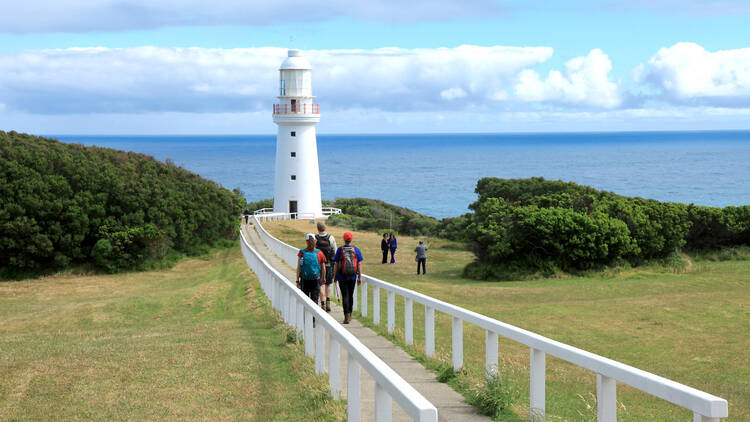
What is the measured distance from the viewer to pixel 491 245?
26.5 meters

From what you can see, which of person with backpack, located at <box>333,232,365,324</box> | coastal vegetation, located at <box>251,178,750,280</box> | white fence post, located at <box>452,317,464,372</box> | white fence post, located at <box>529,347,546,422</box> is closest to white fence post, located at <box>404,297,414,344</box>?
white fence post, located at <box>452,317,464,372</box>

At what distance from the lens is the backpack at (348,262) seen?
1279 cm

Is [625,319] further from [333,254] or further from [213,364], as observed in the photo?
[213,364]

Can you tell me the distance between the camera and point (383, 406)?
5.41 meters

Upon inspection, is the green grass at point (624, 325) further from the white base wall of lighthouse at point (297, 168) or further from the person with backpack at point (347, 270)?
the white base wall of lighthouse at point (297, 168)

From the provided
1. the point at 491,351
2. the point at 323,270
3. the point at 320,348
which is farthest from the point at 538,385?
the point at 323,270

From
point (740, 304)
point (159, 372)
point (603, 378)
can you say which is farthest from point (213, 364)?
point (740, 304)

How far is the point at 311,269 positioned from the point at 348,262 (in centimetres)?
67

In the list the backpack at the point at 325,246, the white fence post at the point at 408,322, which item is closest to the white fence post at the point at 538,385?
the white fence post at the point at 408,322

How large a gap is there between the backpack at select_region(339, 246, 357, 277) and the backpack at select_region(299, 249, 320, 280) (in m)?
0.45

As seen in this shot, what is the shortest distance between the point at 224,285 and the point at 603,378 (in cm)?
1933

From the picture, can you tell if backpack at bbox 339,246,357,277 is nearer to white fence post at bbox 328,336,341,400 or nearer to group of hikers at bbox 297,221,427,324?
group of hikers at bbox 297,221,427,324

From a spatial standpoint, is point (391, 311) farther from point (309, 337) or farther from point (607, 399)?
point (607, 399)

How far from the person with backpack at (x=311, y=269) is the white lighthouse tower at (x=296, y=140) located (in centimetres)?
3939
